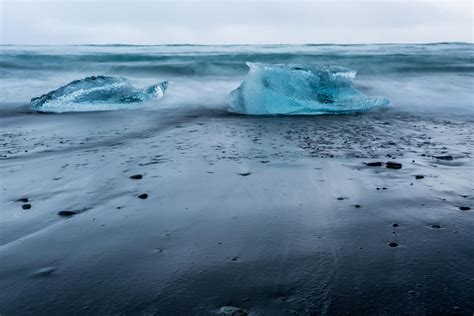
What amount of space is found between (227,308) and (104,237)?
115 cm

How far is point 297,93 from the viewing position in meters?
8.37

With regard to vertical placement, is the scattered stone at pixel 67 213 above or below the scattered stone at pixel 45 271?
above

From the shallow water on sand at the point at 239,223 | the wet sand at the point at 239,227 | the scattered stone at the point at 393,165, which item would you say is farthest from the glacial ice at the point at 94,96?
the scattered stone at the point at 393,165

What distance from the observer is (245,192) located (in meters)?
3.46

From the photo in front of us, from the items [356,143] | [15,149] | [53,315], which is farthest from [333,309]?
[15,149]

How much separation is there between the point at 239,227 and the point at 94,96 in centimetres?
749

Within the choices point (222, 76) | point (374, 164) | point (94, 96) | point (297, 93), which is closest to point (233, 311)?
point (374, 164)

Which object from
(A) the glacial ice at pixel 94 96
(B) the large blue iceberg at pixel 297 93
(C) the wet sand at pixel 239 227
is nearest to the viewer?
(C) the wet sand at pixel 239 227

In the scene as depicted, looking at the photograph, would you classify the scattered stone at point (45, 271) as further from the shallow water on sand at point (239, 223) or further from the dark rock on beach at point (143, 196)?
the dark rock on beach at point (143, 196)

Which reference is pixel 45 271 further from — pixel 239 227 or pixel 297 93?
pixel 297 93

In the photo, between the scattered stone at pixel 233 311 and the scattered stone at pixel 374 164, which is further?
the scattered stone at pixel 374 164

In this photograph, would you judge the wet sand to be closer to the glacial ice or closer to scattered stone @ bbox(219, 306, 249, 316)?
scattered stone @ bbox(219, 306, 249, 316)

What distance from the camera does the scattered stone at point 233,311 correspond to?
1803 mm

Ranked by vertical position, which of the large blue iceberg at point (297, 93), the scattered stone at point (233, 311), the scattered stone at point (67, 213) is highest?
the large blue iceberg at point (297, 93)
